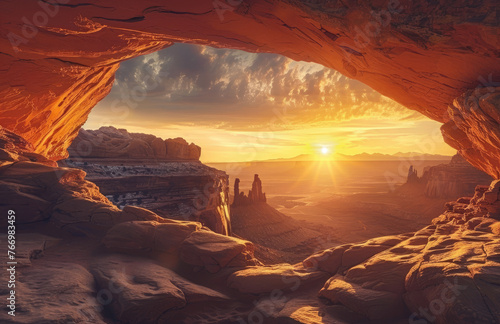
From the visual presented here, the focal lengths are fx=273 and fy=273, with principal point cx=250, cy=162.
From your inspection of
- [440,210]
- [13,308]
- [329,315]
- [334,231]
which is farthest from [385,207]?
[13,308]

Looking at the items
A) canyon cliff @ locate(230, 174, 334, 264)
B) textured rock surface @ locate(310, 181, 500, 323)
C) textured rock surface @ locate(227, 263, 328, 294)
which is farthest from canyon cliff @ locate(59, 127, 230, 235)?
textured rock surface @ locate(310, 181, 500, 323)

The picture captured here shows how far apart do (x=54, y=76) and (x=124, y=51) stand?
353 cm

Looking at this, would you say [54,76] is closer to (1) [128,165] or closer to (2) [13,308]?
(2) [13,308]

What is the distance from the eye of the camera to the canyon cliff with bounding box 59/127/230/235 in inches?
1272

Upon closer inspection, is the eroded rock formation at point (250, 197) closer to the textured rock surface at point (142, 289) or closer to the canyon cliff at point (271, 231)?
the canyon cliff at point (271, 231)

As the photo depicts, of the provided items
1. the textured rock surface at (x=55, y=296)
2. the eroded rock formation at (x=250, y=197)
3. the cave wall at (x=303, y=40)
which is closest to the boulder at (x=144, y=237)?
the textured rock surface at (x=55, y=296)

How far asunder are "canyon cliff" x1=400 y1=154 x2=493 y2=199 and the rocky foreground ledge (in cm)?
6175

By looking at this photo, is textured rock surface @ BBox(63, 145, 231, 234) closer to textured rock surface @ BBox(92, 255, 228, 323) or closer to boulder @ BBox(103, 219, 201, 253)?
boulder @ BBox(103, 219, 201, 253)

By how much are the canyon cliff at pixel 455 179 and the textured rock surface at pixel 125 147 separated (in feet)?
189

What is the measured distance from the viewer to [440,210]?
58.2 meters

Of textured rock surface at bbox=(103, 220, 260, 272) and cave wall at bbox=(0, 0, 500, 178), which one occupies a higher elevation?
cave wall at bbox=(0, 0, 500, 178)

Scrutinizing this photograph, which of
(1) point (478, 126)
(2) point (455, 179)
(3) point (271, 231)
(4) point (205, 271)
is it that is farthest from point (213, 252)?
(2) point (455, 179)

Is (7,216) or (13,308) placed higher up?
(7,216)

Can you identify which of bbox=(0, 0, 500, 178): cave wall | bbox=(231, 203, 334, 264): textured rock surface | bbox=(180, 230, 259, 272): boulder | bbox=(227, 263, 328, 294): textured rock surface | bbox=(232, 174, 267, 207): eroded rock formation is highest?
bbox=(0, 0, 500, 178): cave wall
